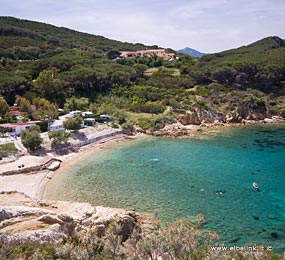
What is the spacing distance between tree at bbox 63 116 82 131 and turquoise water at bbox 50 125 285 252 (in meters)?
5.68

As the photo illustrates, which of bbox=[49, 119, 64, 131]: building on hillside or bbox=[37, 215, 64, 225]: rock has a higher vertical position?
bbox=[49, 119, 64, 131]: building on hillside

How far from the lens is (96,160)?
36.9 m

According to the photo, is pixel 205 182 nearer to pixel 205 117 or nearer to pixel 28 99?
pixel 205 117

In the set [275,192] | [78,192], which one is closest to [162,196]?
[78,192]

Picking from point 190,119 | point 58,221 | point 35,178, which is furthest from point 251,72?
point 58,221

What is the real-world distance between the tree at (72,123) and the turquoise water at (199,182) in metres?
5.68

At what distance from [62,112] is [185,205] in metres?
31.6

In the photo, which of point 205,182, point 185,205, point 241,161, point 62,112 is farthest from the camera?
point 62,112

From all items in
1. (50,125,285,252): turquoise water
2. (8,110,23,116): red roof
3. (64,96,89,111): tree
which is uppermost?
(64,96,89,111): tree

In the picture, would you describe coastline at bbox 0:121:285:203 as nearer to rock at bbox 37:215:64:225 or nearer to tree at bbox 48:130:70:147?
tree at bbox 48:130:70:147

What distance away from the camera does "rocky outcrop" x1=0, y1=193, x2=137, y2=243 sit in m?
18.4

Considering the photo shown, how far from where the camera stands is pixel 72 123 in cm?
4225

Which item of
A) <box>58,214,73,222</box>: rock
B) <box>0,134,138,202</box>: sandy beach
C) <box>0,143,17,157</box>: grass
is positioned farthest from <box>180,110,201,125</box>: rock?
<box>58,214,73,222</box>: rock

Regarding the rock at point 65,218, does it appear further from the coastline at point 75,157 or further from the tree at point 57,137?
the tree at point 57,137
